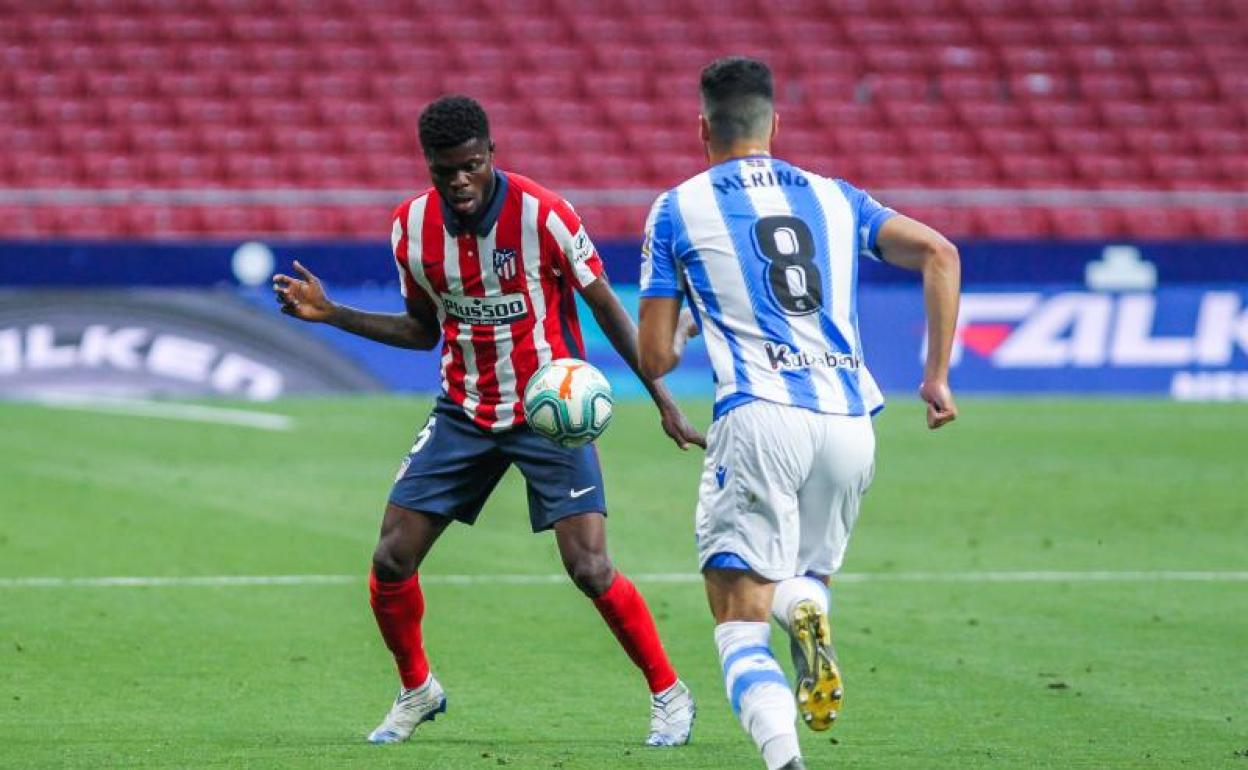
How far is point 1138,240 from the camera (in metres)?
19.4

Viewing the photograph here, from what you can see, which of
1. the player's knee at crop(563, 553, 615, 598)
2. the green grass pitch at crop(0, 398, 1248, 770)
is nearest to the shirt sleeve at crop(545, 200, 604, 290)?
the player's knee at crop(563, 553, 615, 598)

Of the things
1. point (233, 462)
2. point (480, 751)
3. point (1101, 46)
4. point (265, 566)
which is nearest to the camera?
point (480, 751)

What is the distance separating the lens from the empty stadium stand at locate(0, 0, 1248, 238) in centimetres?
2388

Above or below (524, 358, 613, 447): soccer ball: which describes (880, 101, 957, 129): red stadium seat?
below

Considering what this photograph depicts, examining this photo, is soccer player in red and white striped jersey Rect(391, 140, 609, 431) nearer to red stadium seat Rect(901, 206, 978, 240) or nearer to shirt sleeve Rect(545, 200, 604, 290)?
shirt sleeve Rect(545, 200, 604, 290)

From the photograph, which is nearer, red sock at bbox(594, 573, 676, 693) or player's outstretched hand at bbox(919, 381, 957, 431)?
player's outstretched hand at bbox(919, 381, 957, 431)

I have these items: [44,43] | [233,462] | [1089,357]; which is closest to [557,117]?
[44,43]

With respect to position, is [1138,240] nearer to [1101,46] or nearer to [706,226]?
[1101,46]

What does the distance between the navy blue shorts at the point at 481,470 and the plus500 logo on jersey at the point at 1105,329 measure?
42.1ft

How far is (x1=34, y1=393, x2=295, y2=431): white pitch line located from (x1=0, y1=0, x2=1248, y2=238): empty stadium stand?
4636 mm

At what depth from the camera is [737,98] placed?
5496 millimetres

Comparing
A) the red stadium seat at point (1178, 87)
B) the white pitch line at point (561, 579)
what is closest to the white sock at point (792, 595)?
the white pitch line at point (561, 579)

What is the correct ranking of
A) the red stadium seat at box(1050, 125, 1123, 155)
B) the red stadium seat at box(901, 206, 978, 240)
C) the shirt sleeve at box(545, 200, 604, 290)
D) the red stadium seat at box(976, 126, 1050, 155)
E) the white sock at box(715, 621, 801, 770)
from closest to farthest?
the white sock at box(715, 621, 801, 770), the shirt sleeve at box(545, 200, 604, 290), the red stadium seat at box(901, 206, 978, 240), the red stadium seat at box(976, 126, 1050, 155), the red stadium seat at box(1050, 125, 1123, 155)

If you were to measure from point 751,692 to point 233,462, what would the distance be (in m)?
10.1
